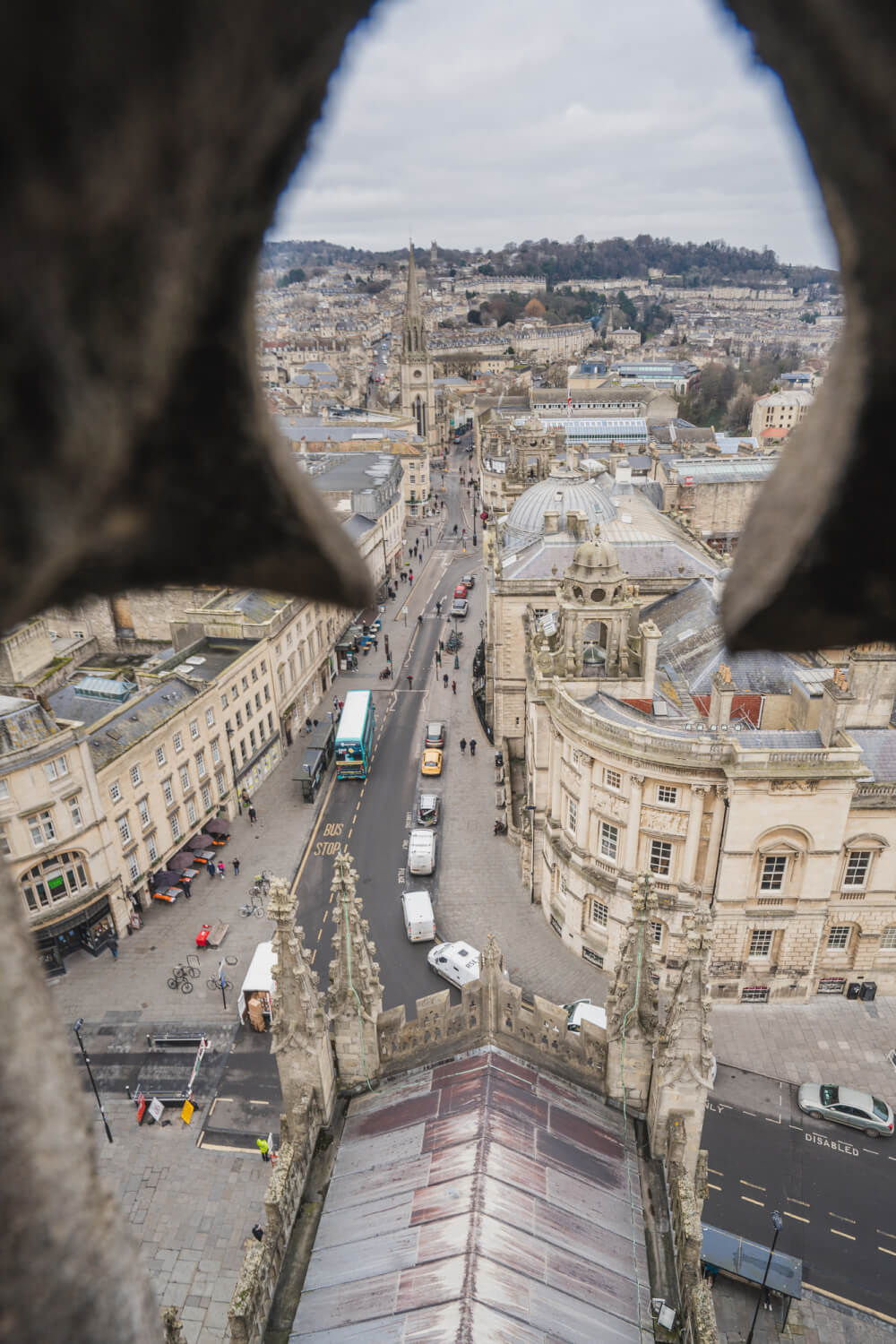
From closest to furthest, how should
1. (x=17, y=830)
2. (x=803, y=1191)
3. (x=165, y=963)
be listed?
1. (x=803, y=1191)
2. (x=17, y=830)
3. (x=165, y=963)

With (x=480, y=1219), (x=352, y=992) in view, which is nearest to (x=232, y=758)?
(x=352, y=992)

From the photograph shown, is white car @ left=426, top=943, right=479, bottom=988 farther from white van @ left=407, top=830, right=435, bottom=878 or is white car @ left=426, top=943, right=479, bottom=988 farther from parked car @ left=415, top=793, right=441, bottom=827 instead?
parked car @ left=415, top=793, right=441, bottom=827

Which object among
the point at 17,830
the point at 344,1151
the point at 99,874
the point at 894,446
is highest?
the point at 894,446

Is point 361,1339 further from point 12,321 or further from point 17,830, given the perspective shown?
point 17,830

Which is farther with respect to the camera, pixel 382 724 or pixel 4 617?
pixel 382 724

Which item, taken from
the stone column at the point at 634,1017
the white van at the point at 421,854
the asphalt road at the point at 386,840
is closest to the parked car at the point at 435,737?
the asphalt road at the point at 386,840

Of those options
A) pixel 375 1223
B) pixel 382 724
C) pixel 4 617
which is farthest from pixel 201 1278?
pixel 382 724

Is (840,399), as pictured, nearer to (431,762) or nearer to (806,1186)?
(806,1186)

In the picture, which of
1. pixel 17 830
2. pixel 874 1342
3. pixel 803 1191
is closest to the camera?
pixel 874 1342
